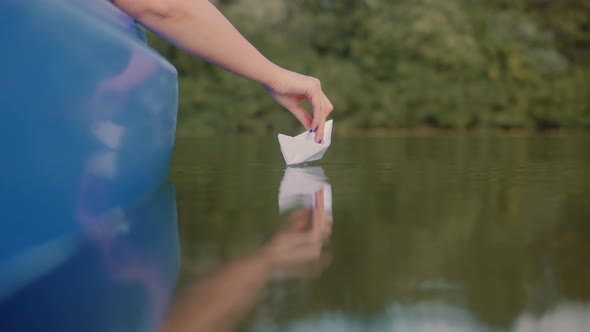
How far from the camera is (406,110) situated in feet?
22.0

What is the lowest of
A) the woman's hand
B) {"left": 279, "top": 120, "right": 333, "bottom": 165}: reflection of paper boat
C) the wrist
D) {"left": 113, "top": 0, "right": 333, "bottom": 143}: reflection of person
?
Result: {"left": 279, "top": 120, "right": 333, "bottom": 165}: reflection of paper boat

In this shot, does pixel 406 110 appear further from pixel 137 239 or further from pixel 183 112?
pixel 137 239

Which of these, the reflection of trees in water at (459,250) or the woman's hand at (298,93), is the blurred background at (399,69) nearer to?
the woman's hand at (298,93)

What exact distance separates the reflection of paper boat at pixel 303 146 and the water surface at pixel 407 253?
128mm

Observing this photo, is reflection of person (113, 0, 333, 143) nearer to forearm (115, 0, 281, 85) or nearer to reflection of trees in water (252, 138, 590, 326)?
forearm (115, 0, 281, 85)

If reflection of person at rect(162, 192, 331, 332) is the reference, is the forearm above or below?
above

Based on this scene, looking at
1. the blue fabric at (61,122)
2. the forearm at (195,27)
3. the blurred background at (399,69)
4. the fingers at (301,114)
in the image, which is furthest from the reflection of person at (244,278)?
the blurred background at (399,69)

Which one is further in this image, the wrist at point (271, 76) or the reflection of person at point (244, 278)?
the wrist at point (271, 76)

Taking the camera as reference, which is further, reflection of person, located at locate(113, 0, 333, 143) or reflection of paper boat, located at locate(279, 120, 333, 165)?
reflection of paper boat, located at locate(279, 120, 333, 165)

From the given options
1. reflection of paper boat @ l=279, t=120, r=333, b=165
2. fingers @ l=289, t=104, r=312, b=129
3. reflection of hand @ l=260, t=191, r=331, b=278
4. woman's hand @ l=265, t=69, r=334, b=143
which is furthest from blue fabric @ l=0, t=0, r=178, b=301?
reflection of paper boat @ l=279, t=120, r=333, b=165

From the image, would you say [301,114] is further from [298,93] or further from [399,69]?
[399,69]

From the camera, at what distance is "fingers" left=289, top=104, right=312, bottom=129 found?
1616mm

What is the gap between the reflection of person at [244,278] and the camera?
56 cm

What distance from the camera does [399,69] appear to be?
23.1ft
